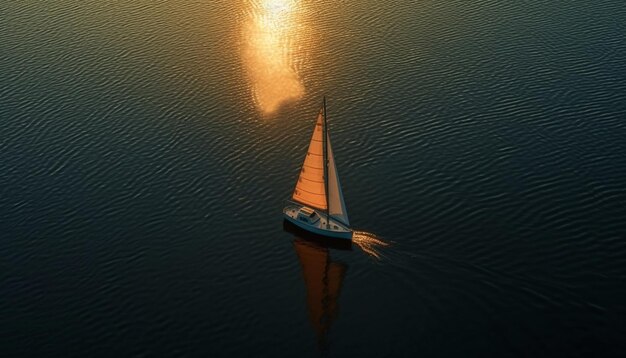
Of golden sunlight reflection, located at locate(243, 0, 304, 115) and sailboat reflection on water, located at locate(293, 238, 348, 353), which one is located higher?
golden sunlight reflection, located at locate(243, 0, 304, 115)

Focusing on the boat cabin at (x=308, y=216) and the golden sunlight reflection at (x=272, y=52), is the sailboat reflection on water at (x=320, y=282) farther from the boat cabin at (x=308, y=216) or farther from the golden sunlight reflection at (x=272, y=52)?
the golden sunlight reflection at (x=272, y=52)

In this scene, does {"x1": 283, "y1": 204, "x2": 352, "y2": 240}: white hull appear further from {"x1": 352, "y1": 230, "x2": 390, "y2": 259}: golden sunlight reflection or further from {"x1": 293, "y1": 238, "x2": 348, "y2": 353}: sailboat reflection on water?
{"x1": 293, "y1": 238, "x2": 348, "y2": 353}: sailboat reflection on water

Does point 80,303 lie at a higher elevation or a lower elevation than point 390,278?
lower

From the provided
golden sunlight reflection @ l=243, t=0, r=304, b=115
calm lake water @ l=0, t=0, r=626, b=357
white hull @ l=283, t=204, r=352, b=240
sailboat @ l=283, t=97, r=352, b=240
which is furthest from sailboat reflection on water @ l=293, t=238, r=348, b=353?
golden sunlight reflection @ l=243, t=0, r=304, b=115

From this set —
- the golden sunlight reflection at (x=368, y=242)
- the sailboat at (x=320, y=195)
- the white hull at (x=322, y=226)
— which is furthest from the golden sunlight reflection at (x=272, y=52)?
the golden sunlight reflection at (x=368, y=242)

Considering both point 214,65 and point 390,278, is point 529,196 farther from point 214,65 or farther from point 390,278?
point 214,65

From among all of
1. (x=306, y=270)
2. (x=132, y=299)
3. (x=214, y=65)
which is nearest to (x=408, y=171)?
(x=306, y=270)

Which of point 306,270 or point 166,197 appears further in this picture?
point 166,197
